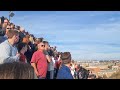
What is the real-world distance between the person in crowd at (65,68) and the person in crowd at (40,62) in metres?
0.20

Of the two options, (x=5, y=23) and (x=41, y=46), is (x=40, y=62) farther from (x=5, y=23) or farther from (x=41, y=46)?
(x=5, y=23)

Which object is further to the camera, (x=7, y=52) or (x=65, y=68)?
(x=65, y=68)

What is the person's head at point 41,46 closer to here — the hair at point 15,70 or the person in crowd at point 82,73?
the hair at point 15,70

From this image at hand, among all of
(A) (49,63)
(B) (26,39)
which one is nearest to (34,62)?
(A) (49,63)

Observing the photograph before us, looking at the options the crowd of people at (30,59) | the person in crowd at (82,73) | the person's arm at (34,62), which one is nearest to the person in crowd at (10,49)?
the crowd of people at (30,59)

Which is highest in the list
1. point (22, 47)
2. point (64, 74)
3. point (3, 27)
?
point (3, 27)

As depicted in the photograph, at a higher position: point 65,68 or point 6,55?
point 6,55

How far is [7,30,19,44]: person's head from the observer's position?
2.24m

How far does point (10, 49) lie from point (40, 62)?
0.42m

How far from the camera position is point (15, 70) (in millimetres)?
2254

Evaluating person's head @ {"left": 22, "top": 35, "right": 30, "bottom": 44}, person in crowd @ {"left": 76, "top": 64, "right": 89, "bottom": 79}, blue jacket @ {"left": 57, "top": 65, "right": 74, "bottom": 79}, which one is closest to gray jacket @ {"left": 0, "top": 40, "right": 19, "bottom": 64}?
person's head @ {"left": 22, "top": 35, "right": 30, "bottom": 44}
